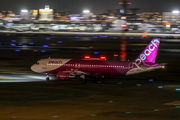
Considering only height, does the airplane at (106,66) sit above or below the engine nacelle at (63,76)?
above

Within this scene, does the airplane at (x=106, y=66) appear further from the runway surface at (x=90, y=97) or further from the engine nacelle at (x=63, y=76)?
the runway surface at (x=90, y=97)

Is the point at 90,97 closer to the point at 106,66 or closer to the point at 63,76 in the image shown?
the point at 63,76

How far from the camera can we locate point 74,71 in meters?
43.4

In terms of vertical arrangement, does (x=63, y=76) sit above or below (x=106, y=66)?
below

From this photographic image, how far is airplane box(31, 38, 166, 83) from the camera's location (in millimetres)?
42812

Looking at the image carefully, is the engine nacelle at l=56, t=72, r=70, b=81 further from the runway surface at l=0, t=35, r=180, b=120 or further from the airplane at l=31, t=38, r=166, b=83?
the runway surface at l=0, t=35, r=180, b=120

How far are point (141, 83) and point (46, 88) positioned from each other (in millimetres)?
15205

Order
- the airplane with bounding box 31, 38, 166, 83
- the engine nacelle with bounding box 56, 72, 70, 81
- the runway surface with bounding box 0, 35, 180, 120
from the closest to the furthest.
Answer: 1. the runway surface with bounding box 0, 35, 180, 120
2. the engine nacelle with bounding box 56, 72, 70, 81
3. the airplane with bounding box 31, 38, 166, 83

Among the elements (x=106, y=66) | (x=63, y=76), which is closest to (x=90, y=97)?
(x=63, y=76)

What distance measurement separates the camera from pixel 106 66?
143 feet

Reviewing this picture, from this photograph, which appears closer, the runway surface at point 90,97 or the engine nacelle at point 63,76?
the runway surface at point 90,97

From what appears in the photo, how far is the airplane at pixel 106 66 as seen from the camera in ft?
140

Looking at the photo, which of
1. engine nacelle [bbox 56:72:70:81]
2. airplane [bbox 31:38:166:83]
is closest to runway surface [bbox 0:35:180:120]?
engine nacelle [bbox 56:72:70:81]

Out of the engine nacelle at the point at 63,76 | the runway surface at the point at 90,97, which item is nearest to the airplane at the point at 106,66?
the engine nacelle at the point at 63,76
